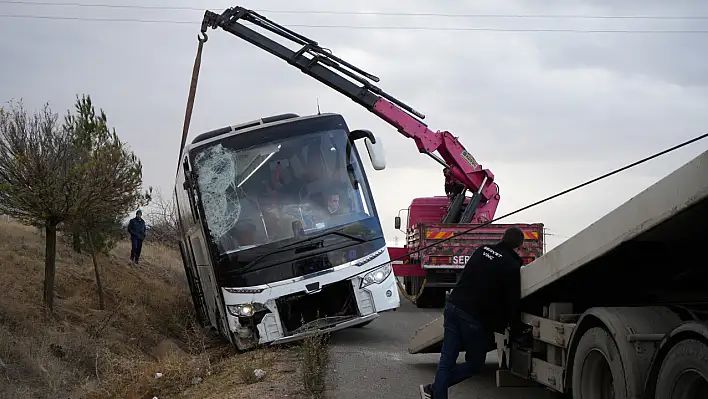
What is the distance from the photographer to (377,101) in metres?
19.5

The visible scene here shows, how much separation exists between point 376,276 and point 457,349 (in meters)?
5.37

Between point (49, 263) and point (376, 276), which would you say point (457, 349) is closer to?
point (376, 276)

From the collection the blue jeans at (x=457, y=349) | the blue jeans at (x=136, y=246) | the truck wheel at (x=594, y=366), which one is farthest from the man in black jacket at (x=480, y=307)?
the blue jeans at (x=136, y=246)

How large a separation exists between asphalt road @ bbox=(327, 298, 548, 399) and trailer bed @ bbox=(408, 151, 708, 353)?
1.70 meters

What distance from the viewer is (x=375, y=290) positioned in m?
12.0

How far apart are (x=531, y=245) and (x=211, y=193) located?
7.82 metres

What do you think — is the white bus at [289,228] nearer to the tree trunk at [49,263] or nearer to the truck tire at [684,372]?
the tree trunk at [49,263]

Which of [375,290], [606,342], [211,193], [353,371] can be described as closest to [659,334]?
[606,342]

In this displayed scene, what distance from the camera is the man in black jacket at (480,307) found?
6.56 meters

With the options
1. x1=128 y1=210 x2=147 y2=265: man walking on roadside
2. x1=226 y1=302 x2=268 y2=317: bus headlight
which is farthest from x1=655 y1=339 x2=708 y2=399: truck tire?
x1=128 y1=210 x2=147 y2=265: man walking on roadside

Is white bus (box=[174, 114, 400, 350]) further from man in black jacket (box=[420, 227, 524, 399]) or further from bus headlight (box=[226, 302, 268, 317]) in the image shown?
man in black jacket (box=[420, 227, 524, 399])

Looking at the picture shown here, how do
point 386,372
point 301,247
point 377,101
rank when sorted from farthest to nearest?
point 377,101 < point 301,247 < point 386,372

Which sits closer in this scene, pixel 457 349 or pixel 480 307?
pixel 480 307

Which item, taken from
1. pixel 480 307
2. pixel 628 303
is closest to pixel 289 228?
pixel 480 307
